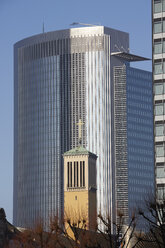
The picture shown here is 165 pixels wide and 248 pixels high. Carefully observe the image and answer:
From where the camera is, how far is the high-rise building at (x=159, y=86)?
11019 centimetres

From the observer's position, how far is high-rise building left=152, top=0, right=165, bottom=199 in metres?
110

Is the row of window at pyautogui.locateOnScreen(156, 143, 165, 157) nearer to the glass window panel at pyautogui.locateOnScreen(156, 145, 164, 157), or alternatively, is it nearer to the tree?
the glass window panel at pyautogui.locateOnScreen(156, 145, 164, 157)

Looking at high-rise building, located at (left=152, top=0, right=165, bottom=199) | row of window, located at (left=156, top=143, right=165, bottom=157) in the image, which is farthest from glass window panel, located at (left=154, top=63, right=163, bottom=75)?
row of window, located at (left=156, top=143, right=165, bottom=157)

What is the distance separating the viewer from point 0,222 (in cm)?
11244

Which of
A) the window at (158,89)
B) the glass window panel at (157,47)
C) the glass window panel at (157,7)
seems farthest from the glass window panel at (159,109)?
the glass window panel at (157,7)

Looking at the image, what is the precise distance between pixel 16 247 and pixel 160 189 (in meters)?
17.2

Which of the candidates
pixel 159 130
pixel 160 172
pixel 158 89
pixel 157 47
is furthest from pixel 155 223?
pixel 157 47

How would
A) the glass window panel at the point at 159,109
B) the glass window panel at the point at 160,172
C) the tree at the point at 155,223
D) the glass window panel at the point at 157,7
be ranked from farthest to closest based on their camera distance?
1. the glass window panel at the point at 157,7
2. the glass window panel at the point at 159,109
3. the glass window panel at the point at 160,172
4. the tree at the point at 155,223

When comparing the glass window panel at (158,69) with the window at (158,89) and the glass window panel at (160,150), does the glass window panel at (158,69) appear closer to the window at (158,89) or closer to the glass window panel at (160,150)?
the window at (158,89)

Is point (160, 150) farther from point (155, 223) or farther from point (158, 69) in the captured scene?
point (155, 223)

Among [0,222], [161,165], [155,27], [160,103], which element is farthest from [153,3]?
[0,222]

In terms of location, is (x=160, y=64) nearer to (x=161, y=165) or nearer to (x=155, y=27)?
(x=155, y=27)

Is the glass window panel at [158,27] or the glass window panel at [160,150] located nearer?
Result: the glass window panel at [160,150]

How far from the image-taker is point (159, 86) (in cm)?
11156
